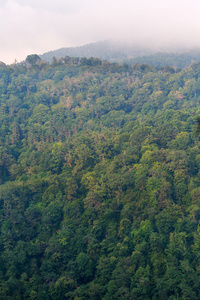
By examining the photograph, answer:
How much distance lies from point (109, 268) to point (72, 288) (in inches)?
132

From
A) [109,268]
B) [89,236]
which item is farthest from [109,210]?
[109,268]

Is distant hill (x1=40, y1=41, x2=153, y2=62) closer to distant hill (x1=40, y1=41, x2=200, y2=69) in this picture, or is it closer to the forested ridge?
distant hill (x1=40, y1=41, x2=200, y2=69)

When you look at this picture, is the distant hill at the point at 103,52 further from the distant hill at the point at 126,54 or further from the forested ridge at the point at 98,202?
the forested ridge at the point at 98,202

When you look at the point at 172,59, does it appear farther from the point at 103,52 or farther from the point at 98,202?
A: the point at 98,202

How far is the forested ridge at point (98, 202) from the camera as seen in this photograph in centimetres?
2550

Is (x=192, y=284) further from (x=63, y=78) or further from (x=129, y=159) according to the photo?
(x=63, y=78)

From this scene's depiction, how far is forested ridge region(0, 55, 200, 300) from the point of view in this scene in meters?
25.5

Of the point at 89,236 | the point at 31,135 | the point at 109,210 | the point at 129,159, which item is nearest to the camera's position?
the point at 89,236

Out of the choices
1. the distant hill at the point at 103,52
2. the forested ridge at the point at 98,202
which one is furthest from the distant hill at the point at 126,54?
the forested ridge at the point at 98,202

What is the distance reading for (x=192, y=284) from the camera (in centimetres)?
2406

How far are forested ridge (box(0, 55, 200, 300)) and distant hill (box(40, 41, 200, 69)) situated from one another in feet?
138

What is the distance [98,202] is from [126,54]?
90680 mm

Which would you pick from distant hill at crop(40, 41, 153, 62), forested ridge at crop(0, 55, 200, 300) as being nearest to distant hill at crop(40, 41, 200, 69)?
distant hill at crop(40, 41, 153, 62)

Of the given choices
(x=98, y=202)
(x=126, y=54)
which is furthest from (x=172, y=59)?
(x=98, y=202)
